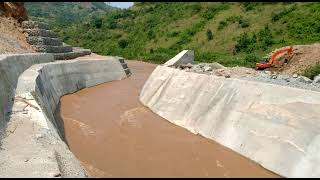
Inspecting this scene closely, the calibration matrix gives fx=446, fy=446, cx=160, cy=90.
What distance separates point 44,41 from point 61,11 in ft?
284

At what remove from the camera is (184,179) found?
7938 mm

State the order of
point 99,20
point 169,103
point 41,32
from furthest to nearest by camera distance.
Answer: point 99,20
point 41,32
point 169,103

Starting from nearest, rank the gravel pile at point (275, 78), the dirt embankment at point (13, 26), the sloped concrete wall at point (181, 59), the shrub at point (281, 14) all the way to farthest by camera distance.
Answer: the gravel pile at point (275, 78), the sloped concrete wall at point (181, 59), the dirt embankment at point (13, 26), the shrub at point (281, 14)

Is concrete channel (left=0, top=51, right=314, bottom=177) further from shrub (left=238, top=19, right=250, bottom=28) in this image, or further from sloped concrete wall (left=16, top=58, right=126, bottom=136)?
shrub (left=238, top=19, right=250, bottom=28)

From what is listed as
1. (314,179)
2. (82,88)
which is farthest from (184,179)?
(82,88)

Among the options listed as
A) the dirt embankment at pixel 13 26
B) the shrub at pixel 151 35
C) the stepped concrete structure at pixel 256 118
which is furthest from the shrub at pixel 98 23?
the stepped concrete structure at pixel 256 118

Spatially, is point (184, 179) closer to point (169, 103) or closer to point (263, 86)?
point (263, 86)

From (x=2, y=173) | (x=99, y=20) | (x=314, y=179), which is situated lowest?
(x=99, y=20)

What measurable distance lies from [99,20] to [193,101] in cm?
4769

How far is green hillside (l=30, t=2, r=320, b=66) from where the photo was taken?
3331cm

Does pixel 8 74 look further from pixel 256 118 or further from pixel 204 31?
pixel 204 31

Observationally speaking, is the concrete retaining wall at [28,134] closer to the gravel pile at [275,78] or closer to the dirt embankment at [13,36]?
the dirt embankment at [13,36]

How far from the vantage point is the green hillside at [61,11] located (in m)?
91.6

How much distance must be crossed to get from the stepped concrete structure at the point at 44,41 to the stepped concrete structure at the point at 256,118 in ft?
38.8
